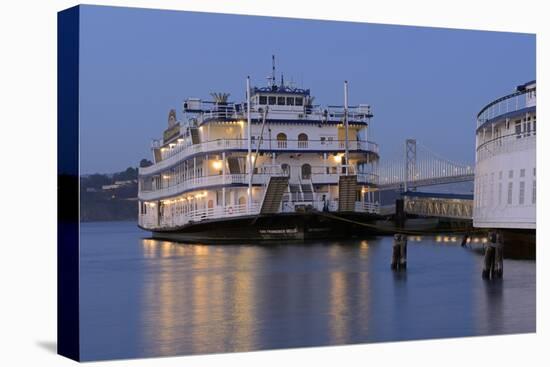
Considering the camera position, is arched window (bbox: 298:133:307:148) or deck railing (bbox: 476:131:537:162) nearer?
arched window (bbox: 298:133:307:148)

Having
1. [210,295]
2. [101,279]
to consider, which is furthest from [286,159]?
[101,279]

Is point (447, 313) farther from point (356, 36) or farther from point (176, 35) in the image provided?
point (176, 35)

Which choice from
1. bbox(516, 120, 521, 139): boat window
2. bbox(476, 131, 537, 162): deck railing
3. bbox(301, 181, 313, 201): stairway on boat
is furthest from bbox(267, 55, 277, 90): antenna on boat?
bbox(516, 120, 521, 139): boat window

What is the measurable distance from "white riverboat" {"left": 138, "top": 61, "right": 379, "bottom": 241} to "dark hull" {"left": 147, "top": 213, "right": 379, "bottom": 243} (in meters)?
0.01

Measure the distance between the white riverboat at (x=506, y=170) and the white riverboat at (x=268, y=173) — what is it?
6.18 feet

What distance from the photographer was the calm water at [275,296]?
11.9m

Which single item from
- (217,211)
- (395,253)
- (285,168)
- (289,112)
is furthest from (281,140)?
(395,253)

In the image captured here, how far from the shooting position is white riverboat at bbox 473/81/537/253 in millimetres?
15227

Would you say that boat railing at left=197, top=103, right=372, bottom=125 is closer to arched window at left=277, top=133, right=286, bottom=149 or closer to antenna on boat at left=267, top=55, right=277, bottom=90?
arched window at left=277, top=133, right=286, bottom=149

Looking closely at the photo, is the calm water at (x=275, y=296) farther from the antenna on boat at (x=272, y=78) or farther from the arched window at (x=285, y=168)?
the antenna on boat at (x=272, y=78)

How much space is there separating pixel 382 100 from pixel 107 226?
3.95 m

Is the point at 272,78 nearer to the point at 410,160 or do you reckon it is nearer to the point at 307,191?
the point at 307,191

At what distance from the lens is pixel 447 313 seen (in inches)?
546

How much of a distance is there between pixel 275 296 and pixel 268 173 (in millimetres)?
1705
